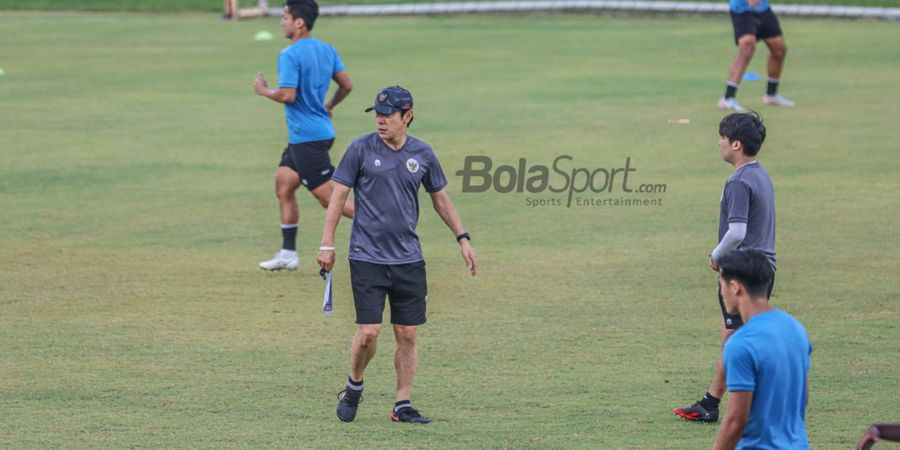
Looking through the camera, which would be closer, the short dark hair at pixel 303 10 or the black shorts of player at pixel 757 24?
the short dark hair at pixel 303 10

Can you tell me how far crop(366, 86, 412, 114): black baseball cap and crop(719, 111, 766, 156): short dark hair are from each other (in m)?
1.94

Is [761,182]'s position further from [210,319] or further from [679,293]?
[210,319]

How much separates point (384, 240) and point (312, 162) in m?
4.09

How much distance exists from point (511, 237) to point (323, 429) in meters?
6.03

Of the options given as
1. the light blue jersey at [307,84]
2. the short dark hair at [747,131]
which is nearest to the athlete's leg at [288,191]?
the light blue jersey at [307,84]

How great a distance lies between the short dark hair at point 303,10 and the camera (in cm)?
1212

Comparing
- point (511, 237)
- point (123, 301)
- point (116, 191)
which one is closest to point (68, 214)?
point (116, 191)

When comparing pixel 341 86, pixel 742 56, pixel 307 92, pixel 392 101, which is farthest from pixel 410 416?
pixel 742 56

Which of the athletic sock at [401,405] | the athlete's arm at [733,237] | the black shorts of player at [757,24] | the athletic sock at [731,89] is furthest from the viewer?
the athletic sock at [731,89]

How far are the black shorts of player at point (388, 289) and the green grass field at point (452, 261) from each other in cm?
71

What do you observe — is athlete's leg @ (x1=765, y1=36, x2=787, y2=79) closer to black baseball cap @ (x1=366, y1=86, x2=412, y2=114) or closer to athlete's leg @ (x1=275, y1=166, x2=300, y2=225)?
athlete's leg @ (x1=275, y1=166, x2=300, y2=225)

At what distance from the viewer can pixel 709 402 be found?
845cm

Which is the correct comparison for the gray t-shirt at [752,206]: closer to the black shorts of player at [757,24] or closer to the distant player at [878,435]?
the distant player at [878,435]

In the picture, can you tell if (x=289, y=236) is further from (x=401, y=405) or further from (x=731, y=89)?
(x=731, y=89)
